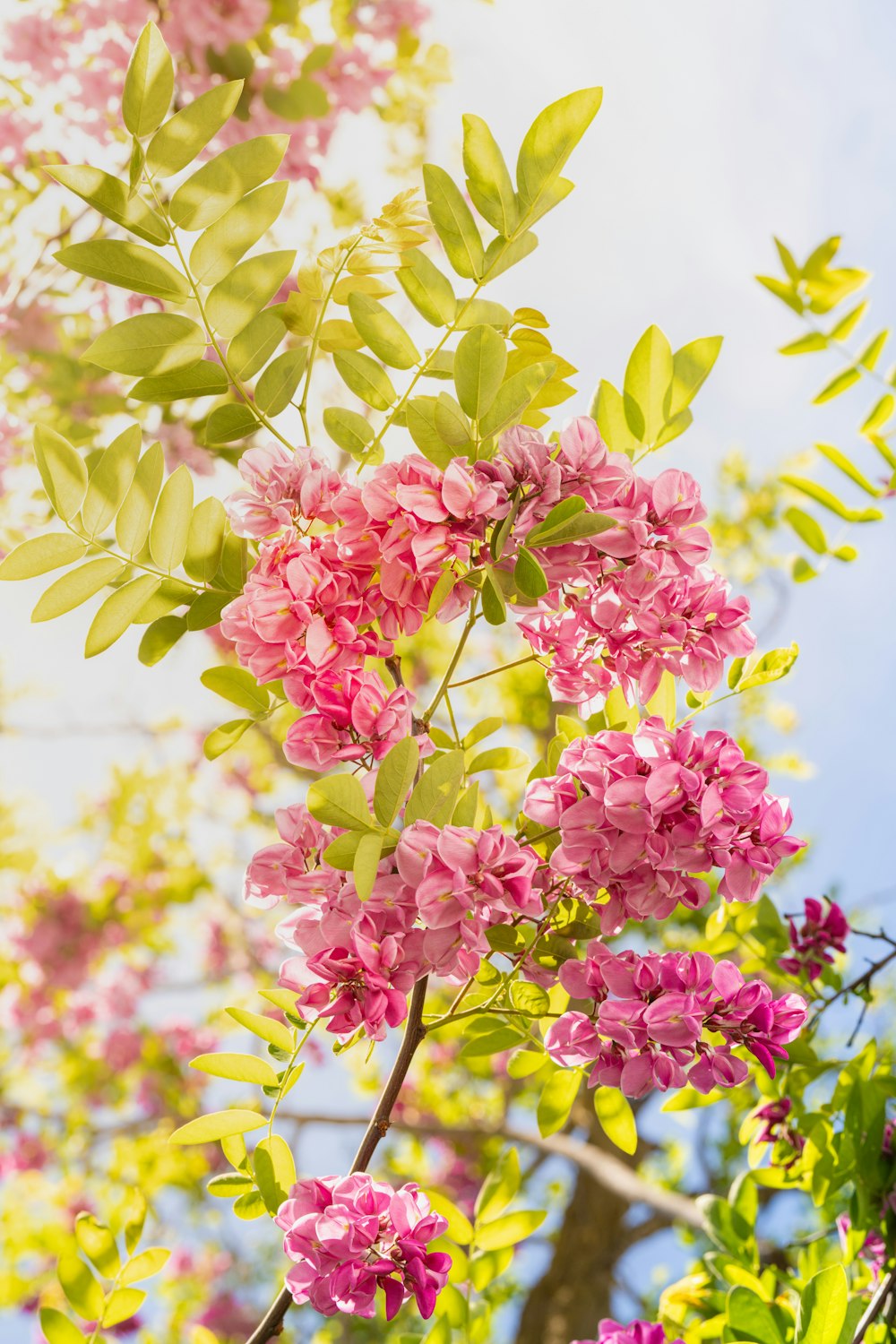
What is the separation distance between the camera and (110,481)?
0.87m

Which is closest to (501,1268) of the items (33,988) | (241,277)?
(241,277)

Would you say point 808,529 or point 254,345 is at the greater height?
point 808,529

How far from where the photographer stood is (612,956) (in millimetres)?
731

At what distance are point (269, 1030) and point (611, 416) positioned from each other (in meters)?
0.65

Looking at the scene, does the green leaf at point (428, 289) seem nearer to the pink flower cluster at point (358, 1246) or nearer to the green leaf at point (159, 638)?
the green leaf at point (159, 638)

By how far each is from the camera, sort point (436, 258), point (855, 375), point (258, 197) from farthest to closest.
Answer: point (436, 258), point (855, 375), point (258, 197)

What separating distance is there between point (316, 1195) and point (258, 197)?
82cm

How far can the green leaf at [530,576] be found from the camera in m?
0.70

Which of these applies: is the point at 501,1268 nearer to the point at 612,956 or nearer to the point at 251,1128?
the point at 251,1128

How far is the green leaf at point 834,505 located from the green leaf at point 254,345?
3.11ft

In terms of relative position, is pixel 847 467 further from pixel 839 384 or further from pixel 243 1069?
pixel 243 1069

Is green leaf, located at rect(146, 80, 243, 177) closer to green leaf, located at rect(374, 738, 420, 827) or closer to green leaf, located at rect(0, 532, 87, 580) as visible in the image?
green leaf, located at rect(0, 532, 87, 580)

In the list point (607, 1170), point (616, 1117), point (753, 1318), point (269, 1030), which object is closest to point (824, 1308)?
point (753, 1318)

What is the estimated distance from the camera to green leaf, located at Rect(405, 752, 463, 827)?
2.28 feet
